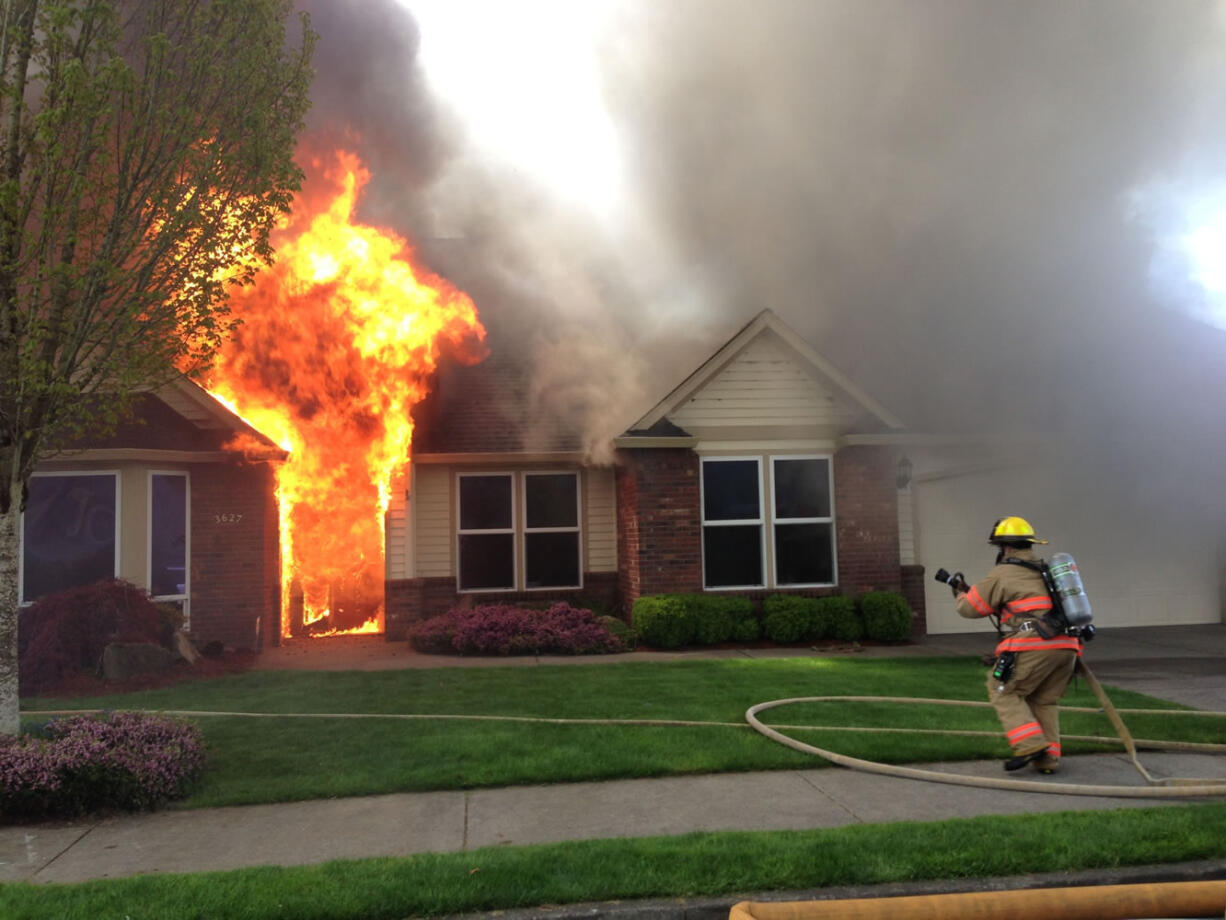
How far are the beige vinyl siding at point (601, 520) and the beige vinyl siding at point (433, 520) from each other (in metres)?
1.98

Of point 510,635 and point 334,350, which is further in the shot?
point 334,350

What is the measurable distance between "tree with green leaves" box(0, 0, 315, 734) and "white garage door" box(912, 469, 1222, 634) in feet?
31.4

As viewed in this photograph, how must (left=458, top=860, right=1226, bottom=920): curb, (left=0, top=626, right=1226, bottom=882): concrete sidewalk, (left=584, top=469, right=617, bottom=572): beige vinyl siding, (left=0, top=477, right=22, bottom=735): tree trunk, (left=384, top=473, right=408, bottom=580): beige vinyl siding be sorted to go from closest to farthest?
(left=458, top=860, right=1226, bottom=920): curb
(left=0, top=626, right=1226, bottom=882): concrete sidewalk
(left=0, top=477, right=22, bottom=735): tree trunk
(left=384, top=473, right=408, bottom=580): beige vinyl siding
(left=584, top=469, right=617, bottom=572): beige vinyl siding

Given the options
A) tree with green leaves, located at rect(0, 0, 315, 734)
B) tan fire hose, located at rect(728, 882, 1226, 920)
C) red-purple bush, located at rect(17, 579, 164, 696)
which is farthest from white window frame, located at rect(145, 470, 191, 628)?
tan fire hose, located at rect(728, 882, 1226, 920)

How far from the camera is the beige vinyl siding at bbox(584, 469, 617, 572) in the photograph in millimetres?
12945

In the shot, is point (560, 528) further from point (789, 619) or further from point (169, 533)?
point (169, 533)

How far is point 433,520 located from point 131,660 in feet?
14.6

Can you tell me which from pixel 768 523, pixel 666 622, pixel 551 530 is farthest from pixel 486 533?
pixel 768 523

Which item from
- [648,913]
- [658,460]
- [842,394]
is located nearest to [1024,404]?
[842,394]

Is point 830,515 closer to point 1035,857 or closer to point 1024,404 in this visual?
point 1024,404

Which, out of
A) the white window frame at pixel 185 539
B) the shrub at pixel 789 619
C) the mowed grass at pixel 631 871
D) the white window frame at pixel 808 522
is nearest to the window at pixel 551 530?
the white window frame at pixel 808 522

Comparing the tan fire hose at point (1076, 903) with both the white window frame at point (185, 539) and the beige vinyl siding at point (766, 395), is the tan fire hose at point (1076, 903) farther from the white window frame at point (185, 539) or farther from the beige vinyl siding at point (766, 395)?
the white window frame at point (185, 539)

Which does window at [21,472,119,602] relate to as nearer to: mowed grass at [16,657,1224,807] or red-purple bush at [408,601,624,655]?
mowed grass at [16,657,1224,807]

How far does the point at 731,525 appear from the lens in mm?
11820
